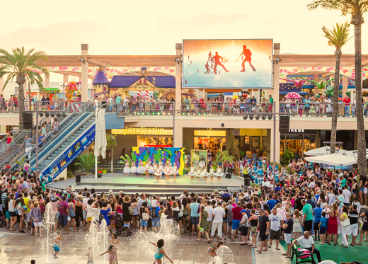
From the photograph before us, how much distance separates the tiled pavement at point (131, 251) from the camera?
12406 millimetres

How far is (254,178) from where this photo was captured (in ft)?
81.3

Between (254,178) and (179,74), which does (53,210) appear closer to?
(254,178)

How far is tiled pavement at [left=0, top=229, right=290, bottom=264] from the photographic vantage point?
1241 cm

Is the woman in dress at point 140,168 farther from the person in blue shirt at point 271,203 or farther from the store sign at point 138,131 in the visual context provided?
the person in blue shirt at point 271,203

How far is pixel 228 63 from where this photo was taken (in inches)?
1359

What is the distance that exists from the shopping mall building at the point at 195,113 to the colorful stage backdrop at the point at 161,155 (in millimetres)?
2779

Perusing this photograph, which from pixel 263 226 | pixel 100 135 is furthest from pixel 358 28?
pixel 100 135

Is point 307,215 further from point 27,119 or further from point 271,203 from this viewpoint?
point 27,119

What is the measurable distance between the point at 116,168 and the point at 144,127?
20.9 ft

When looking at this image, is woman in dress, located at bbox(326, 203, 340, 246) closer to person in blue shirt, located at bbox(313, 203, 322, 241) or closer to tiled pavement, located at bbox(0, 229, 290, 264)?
person in blue shirt, located at bbox(313, 203, 322, 241)

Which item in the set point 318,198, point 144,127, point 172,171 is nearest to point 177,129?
point 144,127

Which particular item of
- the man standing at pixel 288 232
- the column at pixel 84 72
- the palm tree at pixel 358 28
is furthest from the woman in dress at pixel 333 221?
the column at pixel 84 72

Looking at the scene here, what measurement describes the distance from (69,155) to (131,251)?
13.7 metres

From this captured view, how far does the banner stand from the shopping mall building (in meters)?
2.91
